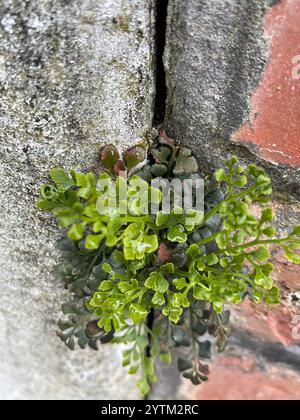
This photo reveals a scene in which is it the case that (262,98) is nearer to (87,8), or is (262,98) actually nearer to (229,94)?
(229,94)

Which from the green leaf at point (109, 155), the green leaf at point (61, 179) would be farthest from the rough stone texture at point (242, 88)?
the green leaf at point (61, 179)

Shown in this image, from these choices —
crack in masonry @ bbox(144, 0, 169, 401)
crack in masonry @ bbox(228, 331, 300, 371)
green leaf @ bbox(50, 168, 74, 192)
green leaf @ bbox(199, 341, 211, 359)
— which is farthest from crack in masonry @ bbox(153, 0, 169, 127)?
crack in masonry @ bbox(228, 331, 300, 371)

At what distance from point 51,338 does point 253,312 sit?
44 centimetres

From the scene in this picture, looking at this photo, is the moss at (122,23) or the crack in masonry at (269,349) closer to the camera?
the moss at (122,23)

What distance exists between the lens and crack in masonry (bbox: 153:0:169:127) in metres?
0.70

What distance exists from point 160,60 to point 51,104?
193mm

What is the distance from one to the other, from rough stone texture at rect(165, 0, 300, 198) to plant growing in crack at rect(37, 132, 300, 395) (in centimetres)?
4

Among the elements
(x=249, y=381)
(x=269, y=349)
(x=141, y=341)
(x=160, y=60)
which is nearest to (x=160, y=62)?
(x=160, y=60)

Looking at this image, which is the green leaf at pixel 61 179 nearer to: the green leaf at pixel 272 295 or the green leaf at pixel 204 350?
the green leaf at pixel 272 295

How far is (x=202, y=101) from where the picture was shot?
0.74m

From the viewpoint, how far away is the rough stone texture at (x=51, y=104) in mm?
623

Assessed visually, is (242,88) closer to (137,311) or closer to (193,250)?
(193,250)

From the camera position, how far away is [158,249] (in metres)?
0.80
